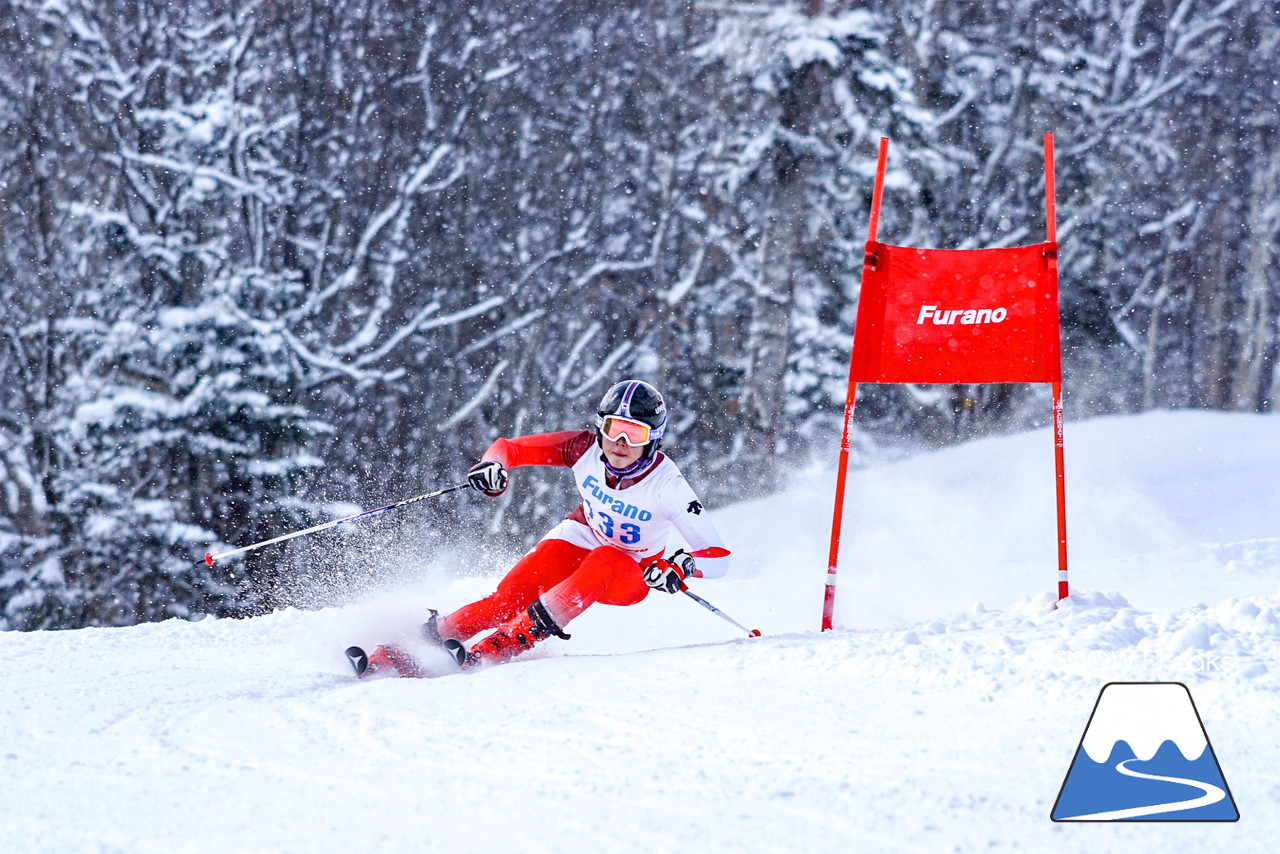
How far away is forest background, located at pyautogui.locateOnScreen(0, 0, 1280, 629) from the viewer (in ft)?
46.0

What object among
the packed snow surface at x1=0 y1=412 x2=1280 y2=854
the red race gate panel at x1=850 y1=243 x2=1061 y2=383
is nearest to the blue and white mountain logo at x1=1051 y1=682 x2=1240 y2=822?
the packed snow surface at x1=0 y1=412 x2=1280 y2=854

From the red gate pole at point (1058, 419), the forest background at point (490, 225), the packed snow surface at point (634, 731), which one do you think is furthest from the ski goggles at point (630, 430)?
the forest background at point (490, 225)

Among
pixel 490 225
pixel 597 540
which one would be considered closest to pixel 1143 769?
pixel 597 540

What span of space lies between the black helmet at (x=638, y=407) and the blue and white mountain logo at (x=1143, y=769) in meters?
2.40

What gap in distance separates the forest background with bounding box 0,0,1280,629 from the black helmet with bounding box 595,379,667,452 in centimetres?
760

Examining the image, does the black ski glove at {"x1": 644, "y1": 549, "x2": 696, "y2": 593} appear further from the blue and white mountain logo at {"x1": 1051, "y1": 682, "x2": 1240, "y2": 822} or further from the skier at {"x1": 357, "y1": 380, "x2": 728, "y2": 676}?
the blue and white mountain logo at {"x1": 1051, "y1": 682, "x2": 1240, "y2": 822}

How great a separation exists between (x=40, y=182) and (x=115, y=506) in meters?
4.54

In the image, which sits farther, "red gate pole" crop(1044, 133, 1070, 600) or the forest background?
the forest background

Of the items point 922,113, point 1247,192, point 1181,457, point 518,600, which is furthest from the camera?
point 1247,192

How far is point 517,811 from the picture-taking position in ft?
8.84

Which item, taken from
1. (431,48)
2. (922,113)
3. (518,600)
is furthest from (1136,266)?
(518,600)

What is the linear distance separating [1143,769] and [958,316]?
2.93 meters

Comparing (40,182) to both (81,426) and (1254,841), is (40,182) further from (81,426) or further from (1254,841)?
(1254,841)

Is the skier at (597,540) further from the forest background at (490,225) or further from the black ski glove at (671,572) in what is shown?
the forest background at (490,225)
